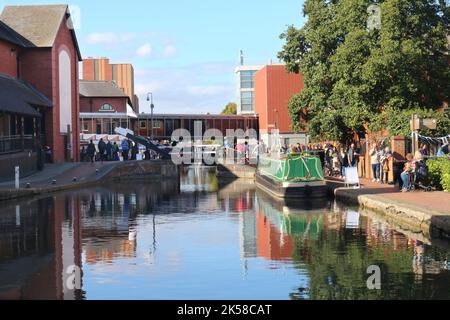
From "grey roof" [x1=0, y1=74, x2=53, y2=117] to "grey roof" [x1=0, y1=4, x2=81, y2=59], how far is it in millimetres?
3303

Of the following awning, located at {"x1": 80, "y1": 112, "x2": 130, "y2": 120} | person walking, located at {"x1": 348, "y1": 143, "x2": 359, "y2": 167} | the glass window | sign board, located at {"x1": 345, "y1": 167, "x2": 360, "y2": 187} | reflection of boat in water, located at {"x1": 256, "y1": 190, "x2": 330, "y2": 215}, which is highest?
awning, located at {"x1": 80, "y1": 112, "x2": 130, "y2": 120}

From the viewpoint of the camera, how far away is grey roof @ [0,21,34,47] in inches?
1767

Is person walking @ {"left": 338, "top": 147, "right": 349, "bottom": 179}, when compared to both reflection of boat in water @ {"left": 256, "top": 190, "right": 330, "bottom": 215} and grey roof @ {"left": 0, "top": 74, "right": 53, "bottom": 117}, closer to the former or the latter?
reflection of boat in water @ {"left": 256, "top": 190, "right": 330, "bottom": 215}

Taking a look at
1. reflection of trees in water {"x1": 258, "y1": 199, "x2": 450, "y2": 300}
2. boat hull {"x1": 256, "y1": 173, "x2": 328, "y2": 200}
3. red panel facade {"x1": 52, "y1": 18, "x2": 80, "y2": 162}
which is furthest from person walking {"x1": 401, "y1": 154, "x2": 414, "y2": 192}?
red panel facade {"x1": 52, "y1": 18, "x2": 80, "y2": 162}

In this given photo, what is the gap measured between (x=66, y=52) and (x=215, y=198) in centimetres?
2511

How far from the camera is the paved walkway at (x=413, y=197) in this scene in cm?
1939

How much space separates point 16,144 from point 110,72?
8745 centimetres

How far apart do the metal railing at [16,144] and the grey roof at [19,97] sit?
1.48 m

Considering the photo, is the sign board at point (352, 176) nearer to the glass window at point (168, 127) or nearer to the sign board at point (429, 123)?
the sign board at point (429, 123)

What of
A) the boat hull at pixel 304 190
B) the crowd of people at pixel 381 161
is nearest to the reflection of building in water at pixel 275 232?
the boat hull at pixel 304 190

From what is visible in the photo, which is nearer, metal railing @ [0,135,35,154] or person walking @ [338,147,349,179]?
person walking @ [338,147,349,179]

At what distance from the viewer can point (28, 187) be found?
31.1 meters

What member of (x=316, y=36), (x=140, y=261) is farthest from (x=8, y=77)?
(x=140, y=261)

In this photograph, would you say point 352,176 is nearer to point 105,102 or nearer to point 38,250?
point 38,250
